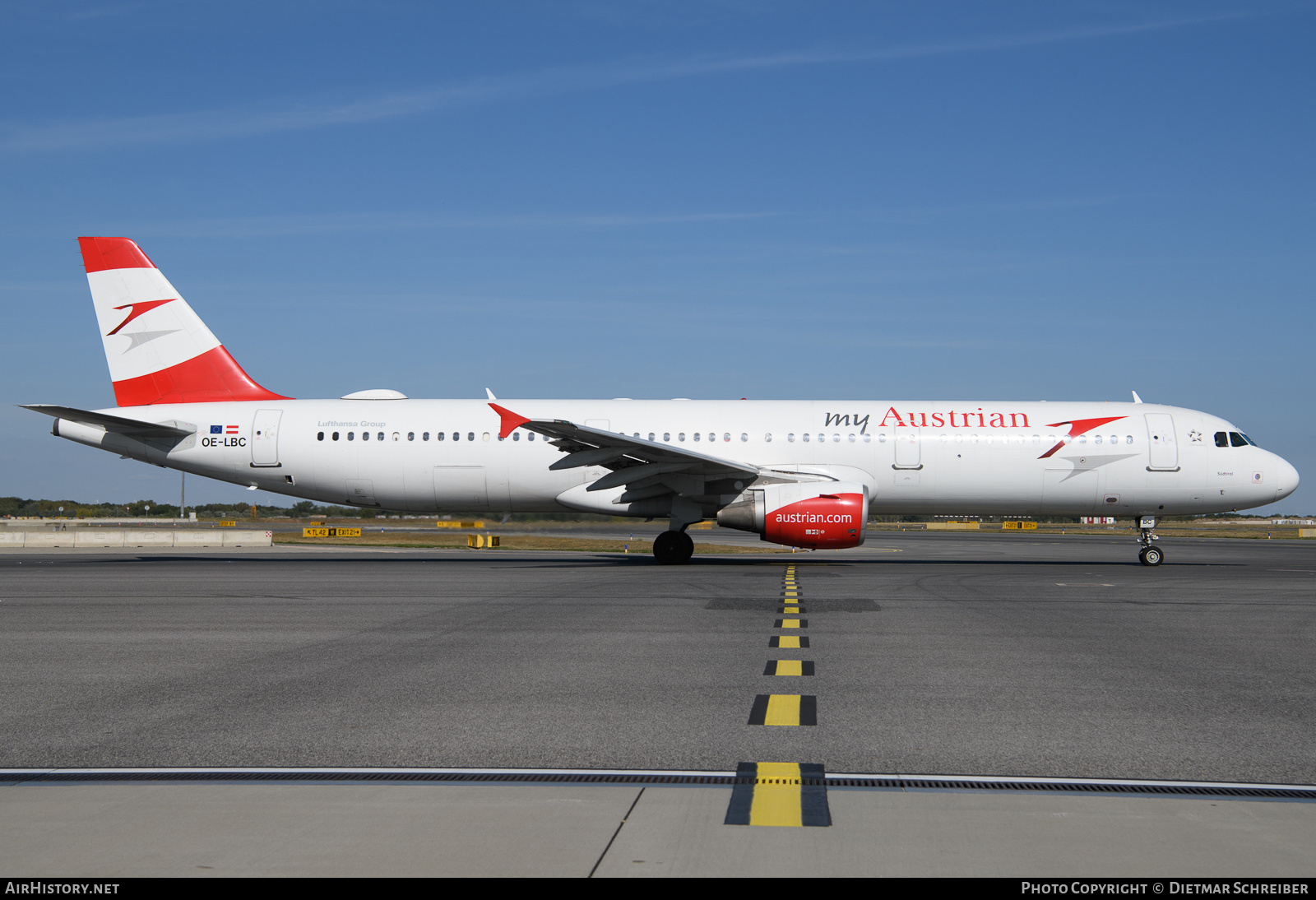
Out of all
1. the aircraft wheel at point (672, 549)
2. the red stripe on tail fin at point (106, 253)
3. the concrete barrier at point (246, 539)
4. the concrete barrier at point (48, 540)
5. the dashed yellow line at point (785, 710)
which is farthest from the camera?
the concrete barrier at point (48, 540)

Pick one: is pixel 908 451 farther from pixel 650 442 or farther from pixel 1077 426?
pixel 650 442

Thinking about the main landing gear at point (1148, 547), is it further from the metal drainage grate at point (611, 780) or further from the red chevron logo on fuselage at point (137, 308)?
the red chevron logo on fuselage at point (137, 308)

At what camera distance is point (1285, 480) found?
2297 centimetres

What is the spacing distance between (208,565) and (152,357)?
557cm

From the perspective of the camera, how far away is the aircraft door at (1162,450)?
22.8 m

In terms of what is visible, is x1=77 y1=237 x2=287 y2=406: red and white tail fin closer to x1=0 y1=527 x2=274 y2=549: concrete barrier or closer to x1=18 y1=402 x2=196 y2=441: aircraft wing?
x1=18 y1=402 x2=196 y2=441: aircraft wing

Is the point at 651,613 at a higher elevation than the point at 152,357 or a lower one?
lower

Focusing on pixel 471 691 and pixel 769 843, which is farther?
pixel 471 691

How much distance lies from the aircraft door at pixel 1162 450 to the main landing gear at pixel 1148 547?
50.4 inches

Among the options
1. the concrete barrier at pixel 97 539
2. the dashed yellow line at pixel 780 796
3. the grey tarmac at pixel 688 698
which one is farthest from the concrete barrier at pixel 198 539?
the dashed yellow line at pixel 780 796

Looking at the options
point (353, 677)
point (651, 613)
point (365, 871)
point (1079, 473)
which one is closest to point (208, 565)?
point (651, 613)

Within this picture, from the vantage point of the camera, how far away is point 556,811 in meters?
3.92
